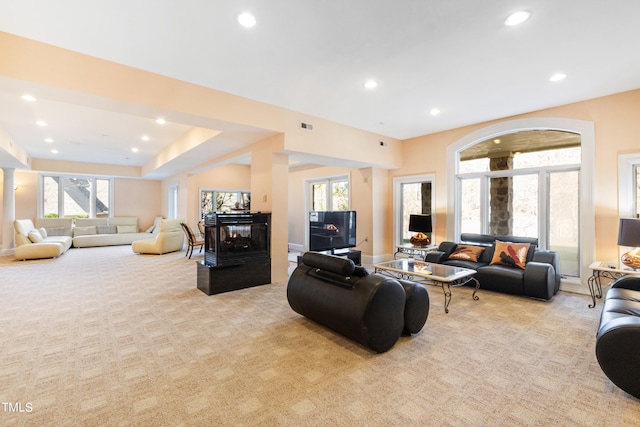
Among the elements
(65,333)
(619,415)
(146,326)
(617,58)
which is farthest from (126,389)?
(617,58)

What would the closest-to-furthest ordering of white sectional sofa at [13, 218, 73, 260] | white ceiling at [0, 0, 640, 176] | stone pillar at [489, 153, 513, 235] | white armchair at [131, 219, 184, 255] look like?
1. white ceiling at [0, 0, 640, 176]
2. stone pillar at [489, 153, 513, 235]
3. white sectional sofa at [13, 218, 73, 260]
4. white armchair at [131, 219, 184, 255]

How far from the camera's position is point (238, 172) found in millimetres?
11508

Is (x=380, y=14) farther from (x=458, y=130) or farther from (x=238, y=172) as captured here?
(x=238, y=172)

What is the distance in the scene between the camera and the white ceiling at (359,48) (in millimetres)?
2541

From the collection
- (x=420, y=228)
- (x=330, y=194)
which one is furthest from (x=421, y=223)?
(x=330, y=194)

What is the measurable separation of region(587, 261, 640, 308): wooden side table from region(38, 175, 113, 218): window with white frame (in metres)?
14.3

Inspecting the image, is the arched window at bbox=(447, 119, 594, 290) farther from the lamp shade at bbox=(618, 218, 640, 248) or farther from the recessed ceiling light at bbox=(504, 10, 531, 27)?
the recessed ceiling light at bbox=(504, 10, 531, 27)

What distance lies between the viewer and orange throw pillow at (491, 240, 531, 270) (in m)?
4.58

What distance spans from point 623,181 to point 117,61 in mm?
6970

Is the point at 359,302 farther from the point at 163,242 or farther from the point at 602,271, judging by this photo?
the point at 163,242

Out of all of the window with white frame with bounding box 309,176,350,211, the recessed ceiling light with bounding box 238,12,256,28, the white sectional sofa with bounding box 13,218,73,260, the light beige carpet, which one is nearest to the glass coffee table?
the light beige carpet

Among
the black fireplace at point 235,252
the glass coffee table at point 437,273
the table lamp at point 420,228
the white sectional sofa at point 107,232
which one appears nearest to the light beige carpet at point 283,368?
the glass coffee table at point 437,273

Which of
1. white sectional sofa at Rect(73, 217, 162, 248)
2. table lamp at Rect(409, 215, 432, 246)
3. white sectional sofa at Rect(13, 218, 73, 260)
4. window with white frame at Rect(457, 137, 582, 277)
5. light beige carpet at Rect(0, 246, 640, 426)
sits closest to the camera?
light beige carpet at Rect(0, 246, 640, 426)

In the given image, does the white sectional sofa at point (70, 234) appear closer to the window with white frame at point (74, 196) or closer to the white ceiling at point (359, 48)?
the window with white frame at point (74, 196)
